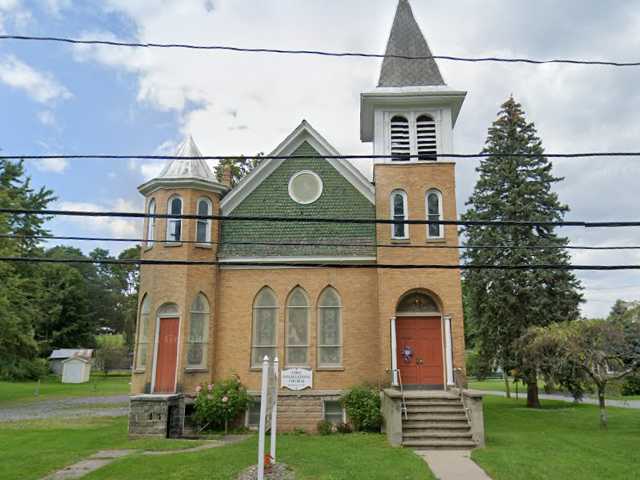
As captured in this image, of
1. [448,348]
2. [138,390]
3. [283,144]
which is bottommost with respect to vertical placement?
[138,390]

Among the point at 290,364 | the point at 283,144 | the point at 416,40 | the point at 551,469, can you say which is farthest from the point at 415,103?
the point at 551,469

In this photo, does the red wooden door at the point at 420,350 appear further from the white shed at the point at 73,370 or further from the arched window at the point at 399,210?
the white shed at the point at 73,370

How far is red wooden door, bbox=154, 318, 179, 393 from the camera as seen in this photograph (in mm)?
16609

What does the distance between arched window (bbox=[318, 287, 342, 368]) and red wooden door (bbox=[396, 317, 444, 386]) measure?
196 centimetres

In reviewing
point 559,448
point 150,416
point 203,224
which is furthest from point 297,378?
point 559,448

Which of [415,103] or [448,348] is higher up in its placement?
[415,103]

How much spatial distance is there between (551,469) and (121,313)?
75319mm

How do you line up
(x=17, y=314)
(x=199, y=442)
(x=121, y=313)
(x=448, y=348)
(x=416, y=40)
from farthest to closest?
(x=121, y=313) < (x=17, y=314) < (x=416, y=40) < (x=448, y=348) < (x=199, y=442)

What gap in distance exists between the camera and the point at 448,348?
16.4 m

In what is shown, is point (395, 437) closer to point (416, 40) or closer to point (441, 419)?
point (441, 419)

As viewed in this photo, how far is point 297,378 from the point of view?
16.9 m

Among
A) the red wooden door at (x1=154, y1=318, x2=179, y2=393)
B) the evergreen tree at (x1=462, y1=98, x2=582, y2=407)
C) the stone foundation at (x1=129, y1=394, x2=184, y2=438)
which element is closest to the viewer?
the stone foundation at (x1=129, y1=394, x2=184, y2=438)

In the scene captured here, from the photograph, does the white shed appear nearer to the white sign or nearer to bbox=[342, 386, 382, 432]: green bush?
the white sign

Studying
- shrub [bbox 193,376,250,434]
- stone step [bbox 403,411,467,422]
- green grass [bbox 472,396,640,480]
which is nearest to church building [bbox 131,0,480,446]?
shrub [bbox 193,376,250,434]
